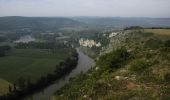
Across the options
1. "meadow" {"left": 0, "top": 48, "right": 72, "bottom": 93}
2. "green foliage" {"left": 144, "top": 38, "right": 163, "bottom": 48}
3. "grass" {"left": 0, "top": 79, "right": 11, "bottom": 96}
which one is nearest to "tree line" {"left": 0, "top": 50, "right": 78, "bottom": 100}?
"grass" {"left": 0, "top": 79, "right": 11, "bottom": 96}

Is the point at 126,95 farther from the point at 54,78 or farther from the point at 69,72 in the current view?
the point at 69,72

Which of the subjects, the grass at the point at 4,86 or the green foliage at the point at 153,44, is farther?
the grass at the point at 4,86

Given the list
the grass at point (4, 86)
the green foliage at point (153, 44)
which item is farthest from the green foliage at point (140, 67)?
the grass at point (4, 86)

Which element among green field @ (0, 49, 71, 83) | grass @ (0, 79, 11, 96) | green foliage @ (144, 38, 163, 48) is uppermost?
green foliage @ (144, 38, 163, 48)

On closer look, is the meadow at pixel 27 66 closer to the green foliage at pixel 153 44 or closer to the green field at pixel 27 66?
the green field at pixel 27 66

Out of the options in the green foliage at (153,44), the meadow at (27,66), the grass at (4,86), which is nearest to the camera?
the green foliage at (153,44)

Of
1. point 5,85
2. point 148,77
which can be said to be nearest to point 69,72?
point 5,85

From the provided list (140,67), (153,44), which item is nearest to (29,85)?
→ (153,44)

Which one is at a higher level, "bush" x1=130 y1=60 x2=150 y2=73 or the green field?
"bush" x1=130 y1=60 x2=150 y2=73

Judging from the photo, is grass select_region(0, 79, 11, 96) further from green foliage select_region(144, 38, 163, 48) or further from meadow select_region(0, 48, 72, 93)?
green foliage select_region(144, 38, 163, 48)

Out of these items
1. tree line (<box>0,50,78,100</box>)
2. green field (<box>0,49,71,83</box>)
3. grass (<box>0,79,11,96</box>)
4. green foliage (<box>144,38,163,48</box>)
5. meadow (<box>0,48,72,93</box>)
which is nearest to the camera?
green foliage (<box>144,38,163,48</box>)

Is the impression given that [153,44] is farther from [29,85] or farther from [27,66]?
[27,66]
